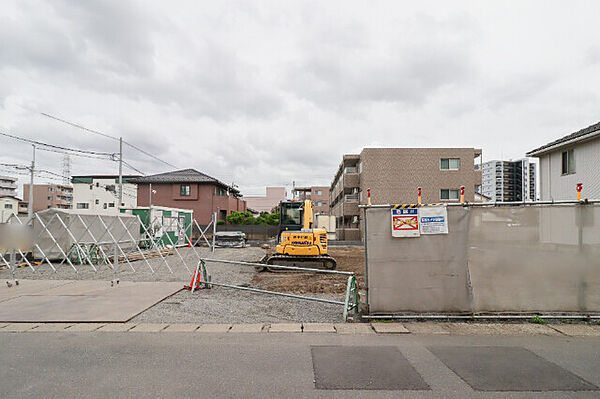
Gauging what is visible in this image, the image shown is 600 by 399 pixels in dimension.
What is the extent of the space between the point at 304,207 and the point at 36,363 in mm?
12472

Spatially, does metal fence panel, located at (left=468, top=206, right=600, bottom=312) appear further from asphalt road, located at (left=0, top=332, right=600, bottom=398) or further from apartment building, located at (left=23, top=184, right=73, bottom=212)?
apartment building, located at (left=23, top=184, right=73, bottom=212)

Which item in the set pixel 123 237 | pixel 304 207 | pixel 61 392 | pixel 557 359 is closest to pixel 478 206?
pixel 557 359

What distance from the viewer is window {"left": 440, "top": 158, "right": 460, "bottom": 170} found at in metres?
33.6

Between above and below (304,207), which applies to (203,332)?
below

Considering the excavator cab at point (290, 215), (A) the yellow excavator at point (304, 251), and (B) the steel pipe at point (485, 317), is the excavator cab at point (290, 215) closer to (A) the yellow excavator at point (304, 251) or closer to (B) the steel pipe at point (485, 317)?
(A) the yellow excavator at point (304, 251)

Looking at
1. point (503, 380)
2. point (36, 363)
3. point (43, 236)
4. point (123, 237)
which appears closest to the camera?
point (503, 380)

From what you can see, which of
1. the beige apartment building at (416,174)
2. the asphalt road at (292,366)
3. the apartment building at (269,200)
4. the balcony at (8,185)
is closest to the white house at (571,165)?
the beige apartment building at (416,174)

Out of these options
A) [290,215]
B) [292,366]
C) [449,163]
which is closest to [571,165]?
[449,163]

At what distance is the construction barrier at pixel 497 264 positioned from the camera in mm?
6215

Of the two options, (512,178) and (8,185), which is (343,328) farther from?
(512,178)

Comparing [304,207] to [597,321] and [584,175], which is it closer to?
[597,321]

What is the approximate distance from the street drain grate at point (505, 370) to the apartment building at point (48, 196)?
276 feet

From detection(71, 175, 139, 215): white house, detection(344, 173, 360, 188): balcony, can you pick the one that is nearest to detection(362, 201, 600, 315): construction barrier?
detection(344, 173, 360, 188): balcony

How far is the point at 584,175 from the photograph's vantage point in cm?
1880
